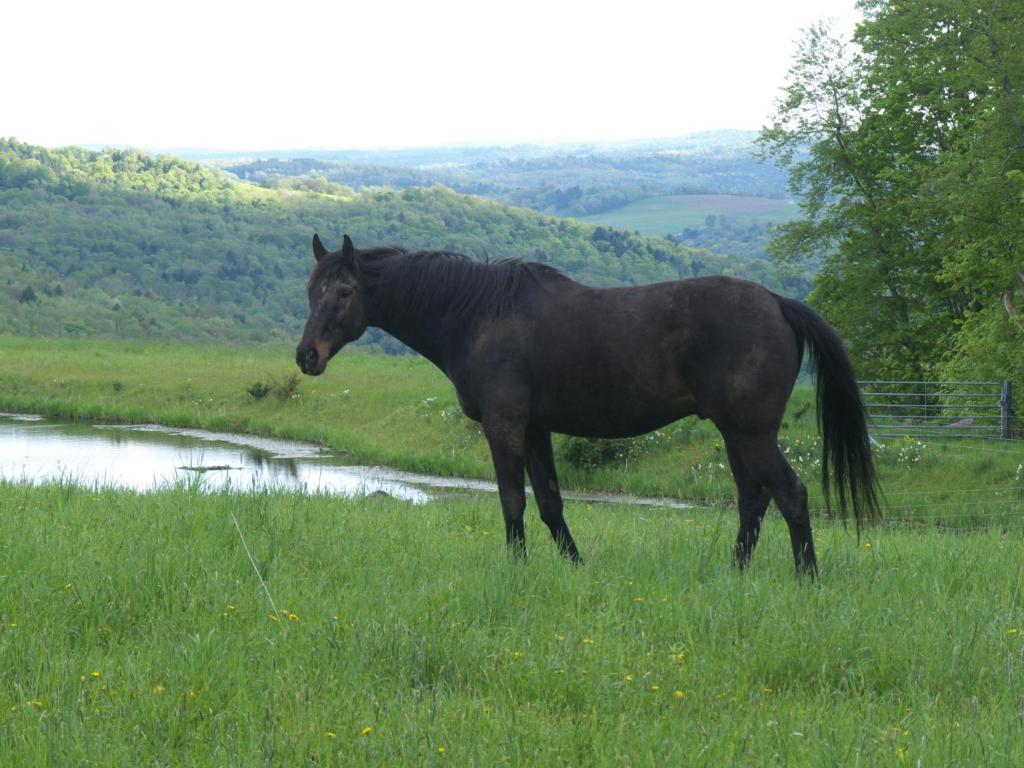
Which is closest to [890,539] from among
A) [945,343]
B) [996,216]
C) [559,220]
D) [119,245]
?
[996,216]

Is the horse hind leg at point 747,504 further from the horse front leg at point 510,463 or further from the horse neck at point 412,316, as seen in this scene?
the horse neck at point 412,316

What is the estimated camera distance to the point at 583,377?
24.0 feet

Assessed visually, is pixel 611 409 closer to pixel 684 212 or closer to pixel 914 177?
pixel 914 177

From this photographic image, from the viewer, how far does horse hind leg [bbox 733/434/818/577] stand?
23.1 feet

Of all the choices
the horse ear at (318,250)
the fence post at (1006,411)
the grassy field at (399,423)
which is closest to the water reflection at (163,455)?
the grassy field at (399,423)

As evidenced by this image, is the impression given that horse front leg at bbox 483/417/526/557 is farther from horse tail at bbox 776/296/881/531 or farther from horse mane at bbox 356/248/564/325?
horse tail at bbox 776/296/881/531

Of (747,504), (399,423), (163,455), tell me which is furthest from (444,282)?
(399,423)

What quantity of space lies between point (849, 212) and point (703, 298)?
25.6 metres

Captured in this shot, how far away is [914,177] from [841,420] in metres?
23.0

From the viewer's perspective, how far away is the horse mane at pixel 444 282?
764 cm

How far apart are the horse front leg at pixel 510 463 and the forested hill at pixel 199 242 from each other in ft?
192

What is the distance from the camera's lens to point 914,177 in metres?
28.8

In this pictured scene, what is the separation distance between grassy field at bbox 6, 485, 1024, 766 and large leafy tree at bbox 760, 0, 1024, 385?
61.3 feet

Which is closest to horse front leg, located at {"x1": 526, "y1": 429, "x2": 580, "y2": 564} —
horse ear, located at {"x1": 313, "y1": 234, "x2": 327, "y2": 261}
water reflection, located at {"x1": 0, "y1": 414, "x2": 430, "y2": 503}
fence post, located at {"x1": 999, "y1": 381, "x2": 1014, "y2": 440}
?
horse ear, located at {"x1": 313, "y1": 234, "x2": 327, "y2": 261}
